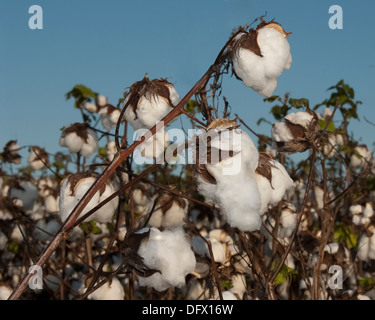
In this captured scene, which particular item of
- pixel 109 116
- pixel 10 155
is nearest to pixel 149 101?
pixel 109 116

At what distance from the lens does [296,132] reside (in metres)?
2.08

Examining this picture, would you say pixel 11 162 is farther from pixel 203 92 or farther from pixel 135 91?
pixel 203 92

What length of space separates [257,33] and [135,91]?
0.45 m

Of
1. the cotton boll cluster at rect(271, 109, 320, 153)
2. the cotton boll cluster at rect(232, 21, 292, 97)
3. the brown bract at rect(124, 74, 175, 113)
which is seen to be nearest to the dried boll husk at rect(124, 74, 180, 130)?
the brown bract at rect(124, 74, 175, 113)

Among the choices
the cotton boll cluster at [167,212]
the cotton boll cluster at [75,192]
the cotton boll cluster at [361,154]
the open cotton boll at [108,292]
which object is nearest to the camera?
the cotton boll cluster at [75,192]

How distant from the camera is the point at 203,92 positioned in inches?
62.1

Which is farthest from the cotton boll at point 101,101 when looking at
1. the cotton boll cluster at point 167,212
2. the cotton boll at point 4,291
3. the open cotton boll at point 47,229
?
the cotton boll at point 4,291

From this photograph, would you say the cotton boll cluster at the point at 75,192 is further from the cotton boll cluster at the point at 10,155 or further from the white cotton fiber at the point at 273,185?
the cotton boll cluster at the point at 10,155

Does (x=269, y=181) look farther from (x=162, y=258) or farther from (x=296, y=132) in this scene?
(x=296, y=132)

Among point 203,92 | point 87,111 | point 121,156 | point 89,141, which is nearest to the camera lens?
point 121,156

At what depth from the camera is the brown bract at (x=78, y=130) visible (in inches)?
120

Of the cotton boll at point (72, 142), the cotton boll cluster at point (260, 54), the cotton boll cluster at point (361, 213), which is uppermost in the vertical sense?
the cotton boll at point (72, 142)

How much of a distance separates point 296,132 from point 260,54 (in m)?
0.67
